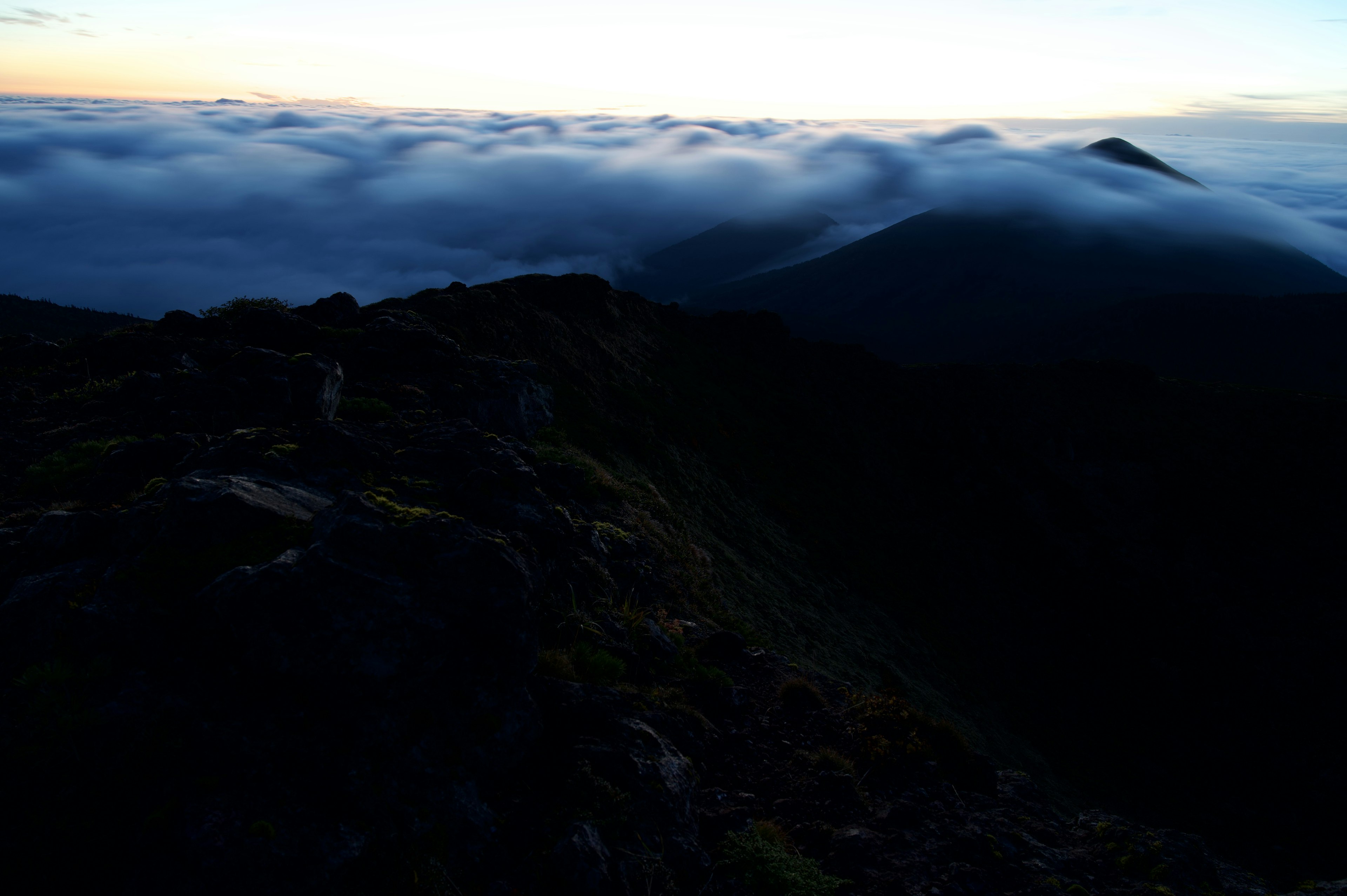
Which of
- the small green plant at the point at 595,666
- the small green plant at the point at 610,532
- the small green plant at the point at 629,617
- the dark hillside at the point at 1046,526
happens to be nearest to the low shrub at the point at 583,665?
the small green plant at the point at 595,666

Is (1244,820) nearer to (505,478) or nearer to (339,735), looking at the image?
(505,478)

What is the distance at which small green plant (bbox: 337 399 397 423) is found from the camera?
15945 millimetres

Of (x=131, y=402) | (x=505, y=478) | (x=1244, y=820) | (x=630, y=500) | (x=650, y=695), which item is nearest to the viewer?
(x=650, y=695)

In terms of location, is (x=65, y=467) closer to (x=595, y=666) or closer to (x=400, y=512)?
(x=400, y=512)

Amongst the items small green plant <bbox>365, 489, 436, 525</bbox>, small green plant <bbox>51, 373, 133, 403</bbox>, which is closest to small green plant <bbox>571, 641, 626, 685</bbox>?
small green plant <bbox>365, 489, 436, 525</bbox>

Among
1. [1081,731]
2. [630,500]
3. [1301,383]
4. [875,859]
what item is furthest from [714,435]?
[1301,383]

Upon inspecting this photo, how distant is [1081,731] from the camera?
1289 inches

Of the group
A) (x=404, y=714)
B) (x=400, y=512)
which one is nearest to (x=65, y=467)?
(x=400, y=512)

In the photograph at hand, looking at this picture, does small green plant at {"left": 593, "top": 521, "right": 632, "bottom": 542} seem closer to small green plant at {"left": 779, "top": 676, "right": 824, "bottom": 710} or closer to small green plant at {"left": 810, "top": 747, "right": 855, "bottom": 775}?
small green plant at {"left": 779, "top": 676, "right": 824, "bottom": 710}

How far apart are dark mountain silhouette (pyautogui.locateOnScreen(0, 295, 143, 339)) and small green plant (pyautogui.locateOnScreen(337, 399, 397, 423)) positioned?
269 feet

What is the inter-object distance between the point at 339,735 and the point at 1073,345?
7545 inches

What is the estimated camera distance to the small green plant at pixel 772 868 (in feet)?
27.3

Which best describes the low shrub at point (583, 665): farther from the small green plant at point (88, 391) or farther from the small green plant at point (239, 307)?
the small green plant at point (239, 307)

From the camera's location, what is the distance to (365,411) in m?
16.1
